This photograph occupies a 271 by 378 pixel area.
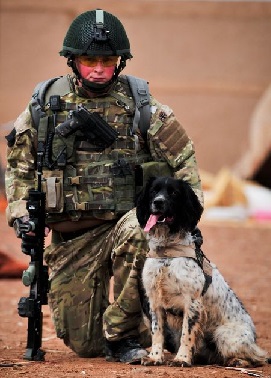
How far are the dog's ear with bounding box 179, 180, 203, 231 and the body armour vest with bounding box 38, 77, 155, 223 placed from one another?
611 mm

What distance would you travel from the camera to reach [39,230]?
27.7 feet

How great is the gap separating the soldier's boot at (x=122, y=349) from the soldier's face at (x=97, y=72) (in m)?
1.66

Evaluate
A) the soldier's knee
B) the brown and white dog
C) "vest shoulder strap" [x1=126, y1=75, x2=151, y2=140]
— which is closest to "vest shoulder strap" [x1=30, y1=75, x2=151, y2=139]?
"vest shoulder strap" [x1=126, y1=75, x2=151, y2=140]

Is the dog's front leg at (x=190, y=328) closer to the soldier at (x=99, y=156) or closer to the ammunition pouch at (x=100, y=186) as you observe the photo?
the soldier at (x=99, y=156)

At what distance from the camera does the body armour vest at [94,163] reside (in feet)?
28.5

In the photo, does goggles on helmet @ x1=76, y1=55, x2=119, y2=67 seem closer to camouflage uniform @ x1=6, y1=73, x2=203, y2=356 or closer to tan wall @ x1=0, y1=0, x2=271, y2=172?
camouflage uniform @ x1=6, y1=73, x2=203, y2=356

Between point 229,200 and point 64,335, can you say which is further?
point 229,200

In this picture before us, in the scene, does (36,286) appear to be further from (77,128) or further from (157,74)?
(157,74)

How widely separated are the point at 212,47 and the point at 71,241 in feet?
69.0

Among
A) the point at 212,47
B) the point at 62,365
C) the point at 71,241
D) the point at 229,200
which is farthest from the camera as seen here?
the point at 212,47

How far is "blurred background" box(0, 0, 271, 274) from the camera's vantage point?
96.0 ft

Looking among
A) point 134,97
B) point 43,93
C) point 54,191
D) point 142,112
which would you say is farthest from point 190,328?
point 43,93

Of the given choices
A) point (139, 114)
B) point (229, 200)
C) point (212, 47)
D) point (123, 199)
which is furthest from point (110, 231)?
point (212, 47)

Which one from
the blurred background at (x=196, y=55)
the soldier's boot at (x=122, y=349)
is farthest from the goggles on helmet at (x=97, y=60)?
the blurred background at (x=196, y=55)
